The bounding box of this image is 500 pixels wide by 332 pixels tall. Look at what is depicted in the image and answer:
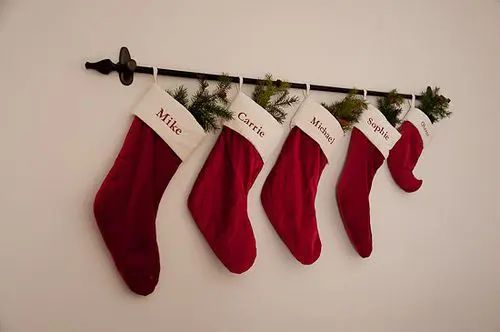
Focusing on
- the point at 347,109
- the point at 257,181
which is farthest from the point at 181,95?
the point at 347,109

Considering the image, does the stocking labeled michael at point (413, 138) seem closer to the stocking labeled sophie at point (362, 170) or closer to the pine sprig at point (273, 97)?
the stocking labeled sophie at point (362, 170)

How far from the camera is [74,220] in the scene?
2.99 ft

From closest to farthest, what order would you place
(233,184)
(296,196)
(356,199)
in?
(233,184) < (296,196) < (356,199)

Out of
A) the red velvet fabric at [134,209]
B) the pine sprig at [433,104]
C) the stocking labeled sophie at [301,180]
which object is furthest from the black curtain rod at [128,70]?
the pine sprig at [433,104]

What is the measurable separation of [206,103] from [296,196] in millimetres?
374

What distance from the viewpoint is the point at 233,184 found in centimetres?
102

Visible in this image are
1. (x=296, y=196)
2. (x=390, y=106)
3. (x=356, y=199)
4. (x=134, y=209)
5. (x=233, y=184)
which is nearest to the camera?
(x=134, y=209)

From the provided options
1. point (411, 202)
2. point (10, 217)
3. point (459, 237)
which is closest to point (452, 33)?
point (411, 202)

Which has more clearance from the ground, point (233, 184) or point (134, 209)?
point (233, 184)

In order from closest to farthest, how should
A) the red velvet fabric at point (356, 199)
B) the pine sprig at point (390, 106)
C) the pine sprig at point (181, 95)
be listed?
the pine sprig at point (181, 95)
the red velvet fabric at point (356, 199)
the pine sprig at point (390, 106)

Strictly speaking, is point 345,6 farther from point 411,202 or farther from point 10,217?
point 10,217

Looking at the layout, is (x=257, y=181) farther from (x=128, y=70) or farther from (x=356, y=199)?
(x=128, y=70)

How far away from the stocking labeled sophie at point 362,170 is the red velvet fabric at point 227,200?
360 mm

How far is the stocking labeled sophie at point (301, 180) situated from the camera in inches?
43.9
